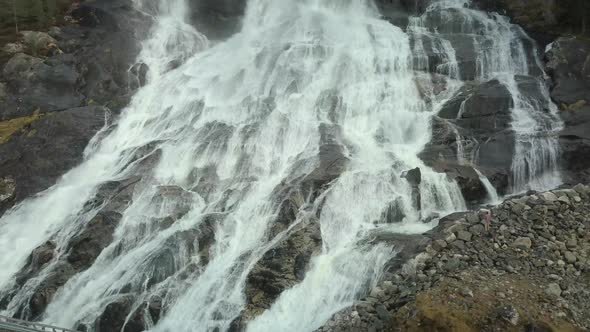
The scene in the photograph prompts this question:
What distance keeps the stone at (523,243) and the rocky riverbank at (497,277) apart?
0.09 ft

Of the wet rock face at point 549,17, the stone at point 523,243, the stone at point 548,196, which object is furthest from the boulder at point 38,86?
the wet rock face at point 549,17

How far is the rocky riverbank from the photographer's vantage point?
1176cm

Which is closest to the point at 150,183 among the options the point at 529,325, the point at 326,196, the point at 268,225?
the point at 268,225

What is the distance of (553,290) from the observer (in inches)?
491

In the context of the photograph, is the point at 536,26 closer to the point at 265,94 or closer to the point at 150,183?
the point at 265,94

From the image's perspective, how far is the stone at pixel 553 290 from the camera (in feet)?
40.5

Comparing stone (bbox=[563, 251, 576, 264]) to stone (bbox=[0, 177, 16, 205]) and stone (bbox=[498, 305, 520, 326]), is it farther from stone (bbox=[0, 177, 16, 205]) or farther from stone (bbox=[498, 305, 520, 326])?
stone (bbox=[0, 177, 16, 205])

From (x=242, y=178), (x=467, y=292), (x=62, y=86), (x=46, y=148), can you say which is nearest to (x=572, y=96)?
(x=467, y=292)

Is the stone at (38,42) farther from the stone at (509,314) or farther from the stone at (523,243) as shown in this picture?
the stone at (509,314)

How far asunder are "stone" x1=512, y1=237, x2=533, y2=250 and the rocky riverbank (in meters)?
0.03

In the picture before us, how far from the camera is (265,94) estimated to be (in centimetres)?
2692

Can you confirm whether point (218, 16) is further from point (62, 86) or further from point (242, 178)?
point (242, 178)

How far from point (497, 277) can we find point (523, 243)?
186cm

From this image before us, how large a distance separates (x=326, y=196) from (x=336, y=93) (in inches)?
365
